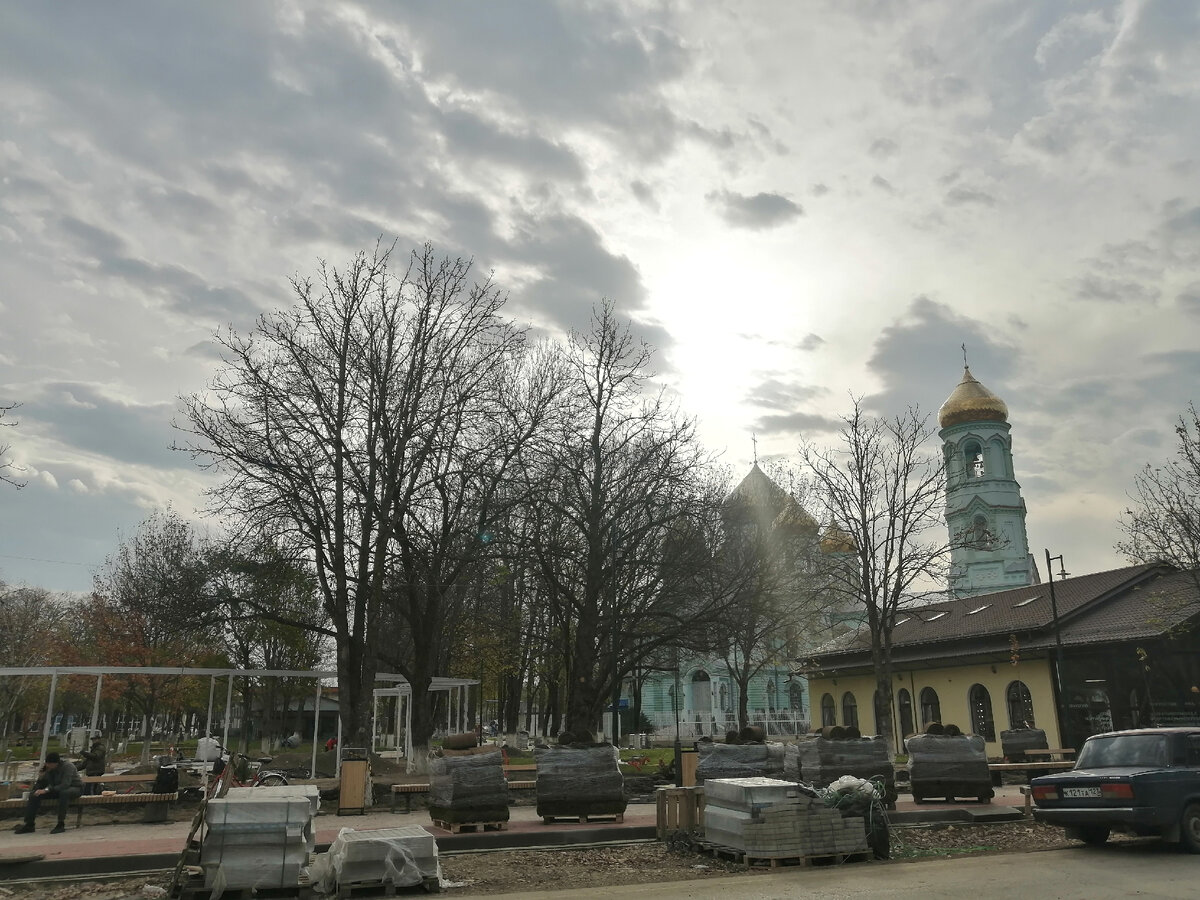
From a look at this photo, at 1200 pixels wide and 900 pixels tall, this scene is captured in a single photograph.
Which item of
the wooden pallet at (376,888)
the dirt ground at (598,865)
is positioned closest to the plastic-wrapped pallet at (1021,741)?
the dirt ground at (598,865)

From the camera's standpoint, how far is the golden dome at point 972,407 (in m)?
56.2

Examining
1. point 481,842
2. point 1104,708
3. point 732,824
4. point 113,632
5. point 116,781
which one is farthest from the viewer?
point 113,632

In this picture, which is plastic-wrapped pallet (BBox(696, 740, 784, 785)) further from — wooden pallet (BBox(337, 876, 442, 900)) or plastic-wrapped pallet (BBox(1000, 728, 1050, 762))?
plastic-wrapped pallet (BBox(1000, 728, 1050, 762))

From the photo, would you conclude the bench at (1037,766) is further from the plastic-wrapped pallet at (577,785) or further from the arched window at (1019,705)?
the arched window at (1019,705)

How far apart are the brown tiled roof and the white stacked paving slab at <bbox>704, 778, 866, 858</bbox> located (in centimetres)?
1911

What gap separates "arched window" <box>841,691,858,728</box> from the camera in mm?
42938

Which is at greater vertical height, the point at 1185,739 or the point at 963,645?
the point at 963,645

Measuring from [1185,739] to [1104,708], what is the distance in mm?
20694

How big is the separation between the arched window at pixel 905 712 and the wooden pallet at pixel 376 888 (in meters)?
32.9

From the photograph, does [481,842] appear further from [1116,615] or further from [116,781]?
[1116,615]

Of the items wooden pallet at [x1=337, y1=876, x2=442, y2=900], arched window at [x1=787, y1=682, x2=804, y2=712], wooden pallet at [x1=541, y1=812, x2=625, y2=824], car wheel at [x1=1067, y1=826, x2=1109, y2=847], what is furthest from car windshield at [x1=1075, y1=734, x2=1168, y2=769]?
arched window at [x1=787, y1=682, x2=804, y2=712]

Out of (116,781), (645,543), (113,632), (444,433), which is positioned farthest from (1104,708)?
(113,632)

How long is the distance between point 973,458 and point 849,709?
71.6 ft

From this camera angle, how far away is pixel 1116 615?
32031 mm
